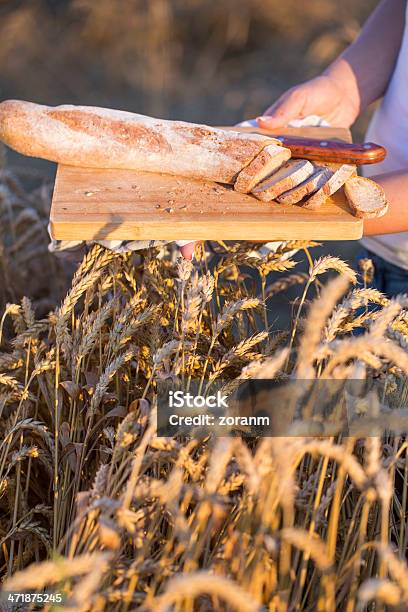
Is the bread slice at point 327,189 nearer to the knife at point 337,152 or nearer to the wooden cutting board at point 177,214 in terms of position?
the wooden cutting board at point 177,214

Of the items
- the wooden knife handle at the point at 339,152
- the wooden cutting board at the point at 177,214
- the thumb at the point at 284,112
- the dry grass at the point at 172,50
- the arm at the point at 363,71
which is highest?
the dry grass at the point at 172,50

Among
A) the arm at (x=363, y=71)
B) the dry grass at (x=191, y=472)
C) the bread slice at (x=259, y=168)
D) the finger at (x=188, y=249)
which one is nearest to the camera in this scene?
the dry grass at (x=191, y=472)

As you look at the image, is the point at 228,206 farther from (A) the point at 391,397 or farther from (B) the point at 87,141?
(A) the point at 391,397

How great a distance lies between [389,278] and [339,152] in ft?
2.41

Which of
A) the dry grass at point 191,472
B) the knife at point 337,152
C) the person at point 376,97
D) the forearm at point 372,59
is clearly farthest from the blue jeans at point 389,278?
the knife at point 337,152

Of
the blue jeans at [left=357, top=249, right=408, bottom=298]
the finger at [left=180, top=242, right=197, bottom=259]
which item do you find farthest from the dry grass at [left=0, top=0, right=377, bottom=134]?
the finger at [left=180, top=242, right=197, bottom=259]

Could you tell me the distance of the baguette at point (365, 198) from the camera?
1495 mm

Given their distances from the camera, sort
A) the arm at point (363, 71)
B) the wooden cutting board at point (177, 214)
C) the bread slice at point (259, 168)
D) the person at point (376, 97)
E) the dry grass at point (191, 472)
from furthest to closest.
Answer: the arm at point (363, 71), the person at point (376, 97), the bread slice at point (259, 168), the wooden cutting board at point (177, 214), the dry grass at point (191, 472)

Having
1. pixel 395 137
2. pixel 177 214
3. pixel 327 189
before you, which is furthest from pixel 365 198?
pixel 395 137

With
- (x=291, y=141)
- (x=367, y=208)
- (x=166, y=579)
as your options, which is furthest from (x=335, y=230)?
(x=166, y=579)

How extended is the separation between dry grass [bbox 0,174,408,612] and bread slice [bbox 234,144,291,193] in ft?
0.67

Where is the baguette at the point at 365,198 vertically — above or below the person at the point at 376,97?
below

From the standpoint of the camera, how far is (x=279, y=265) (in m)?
1.65

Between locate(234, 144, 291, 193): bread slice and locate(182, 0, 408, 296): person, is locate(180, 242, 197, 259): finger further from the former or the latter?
locate(182, 0, 408, 296): person
